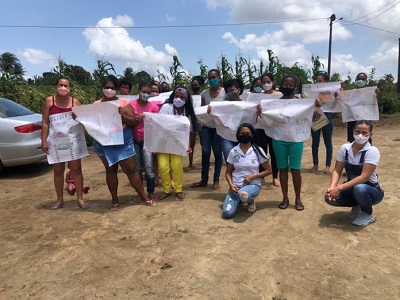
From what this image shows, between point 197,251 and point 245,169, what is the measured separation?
1424mm

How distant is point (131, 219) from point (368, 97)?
4.27m

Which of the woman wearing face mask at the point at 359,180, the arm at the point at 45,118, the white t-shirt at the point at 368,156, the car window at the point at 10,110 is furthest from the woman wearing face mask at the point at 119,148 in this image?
the car window at the point at 10,110

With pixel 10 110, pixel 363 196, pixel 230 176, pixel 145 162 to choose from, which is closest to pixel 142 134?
pixel 145 162

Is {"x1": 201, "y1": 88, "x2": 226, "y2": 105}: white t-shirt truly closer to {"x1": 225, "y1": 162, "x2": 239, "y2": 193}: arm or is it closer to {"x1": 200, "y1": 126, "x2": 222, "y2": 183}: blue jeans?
{"x1": 200, "y1": 126, "x2": 222, "y2": 183}: blue jeans

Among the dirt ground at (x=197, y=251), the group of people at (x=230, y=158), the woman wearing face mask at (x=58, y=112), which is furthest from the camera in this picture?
the woman wearing face mask at (x=58, y=112)

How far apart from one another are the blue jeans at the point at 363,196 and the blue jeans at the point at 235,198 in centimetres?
91

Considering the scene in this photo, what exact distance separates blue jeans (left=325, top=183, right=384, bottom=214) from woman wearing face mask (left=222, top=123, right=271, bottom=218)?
0.92m

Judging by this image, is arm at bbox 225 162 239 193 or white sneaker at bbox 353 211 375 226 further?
arm at bbox 225 162 239 193

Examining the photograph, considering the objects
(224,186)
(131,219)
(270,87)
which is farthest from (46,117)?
(270,87)

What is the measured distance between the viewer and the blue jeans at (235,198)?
14.3 feet

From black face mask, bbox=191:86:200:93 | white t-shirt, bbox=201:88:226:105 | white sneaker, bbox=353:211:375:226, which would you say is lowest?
white sneaker, bbox=353:211:375:226

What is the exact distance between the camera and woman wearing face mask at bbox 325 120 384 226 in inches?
153

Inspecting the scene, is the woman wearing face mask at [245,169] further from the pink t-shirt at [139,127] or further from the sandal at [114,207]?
the sandal at [114,207]

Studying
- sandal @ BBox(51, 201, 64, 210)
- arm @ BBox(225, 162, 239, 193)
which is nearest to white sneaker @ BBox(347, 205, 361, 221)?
arm @ BBox(225, 162, 239, 193)
